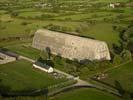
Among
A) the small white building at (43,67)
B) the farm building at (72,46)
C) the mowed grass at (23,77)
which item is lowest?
the mowed grass at (23,77)

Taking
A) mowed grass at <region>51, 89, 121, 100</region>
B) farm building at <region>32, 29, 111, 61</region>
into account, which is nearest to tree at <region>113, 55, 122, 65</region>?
farm building at <region>32, 29, 111, 61</region>

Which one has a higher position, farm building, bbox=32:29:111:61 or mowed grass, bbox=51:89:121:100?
farm building, bbox=32:29:111:61

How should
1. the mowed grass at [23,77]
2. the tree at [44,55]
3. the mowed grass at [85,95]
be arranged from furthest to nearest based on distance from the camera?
the tree at [44,55], the mowed grass at [23,77], the mowed grass at [85,95]

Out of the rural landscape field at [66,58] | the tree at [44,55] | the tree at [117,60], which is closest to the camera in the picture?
the rural landscape field at [66,58]

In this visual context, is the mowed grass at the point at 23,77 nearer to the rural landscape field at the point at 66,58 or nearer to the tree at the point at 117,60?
the rural landscape field at the point at 66,58

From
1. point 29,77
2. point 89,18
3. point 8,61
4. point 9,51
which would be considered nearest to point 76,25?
point 89,18

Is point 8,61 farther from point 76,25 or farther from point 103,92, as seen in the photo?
point 76,25

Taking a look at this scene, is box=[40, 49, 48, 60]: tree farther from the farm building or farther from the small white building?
the small white building

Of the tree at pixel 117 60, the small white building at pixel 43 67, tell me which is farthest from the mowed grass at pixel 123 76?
the small white building at pixel 43 67
